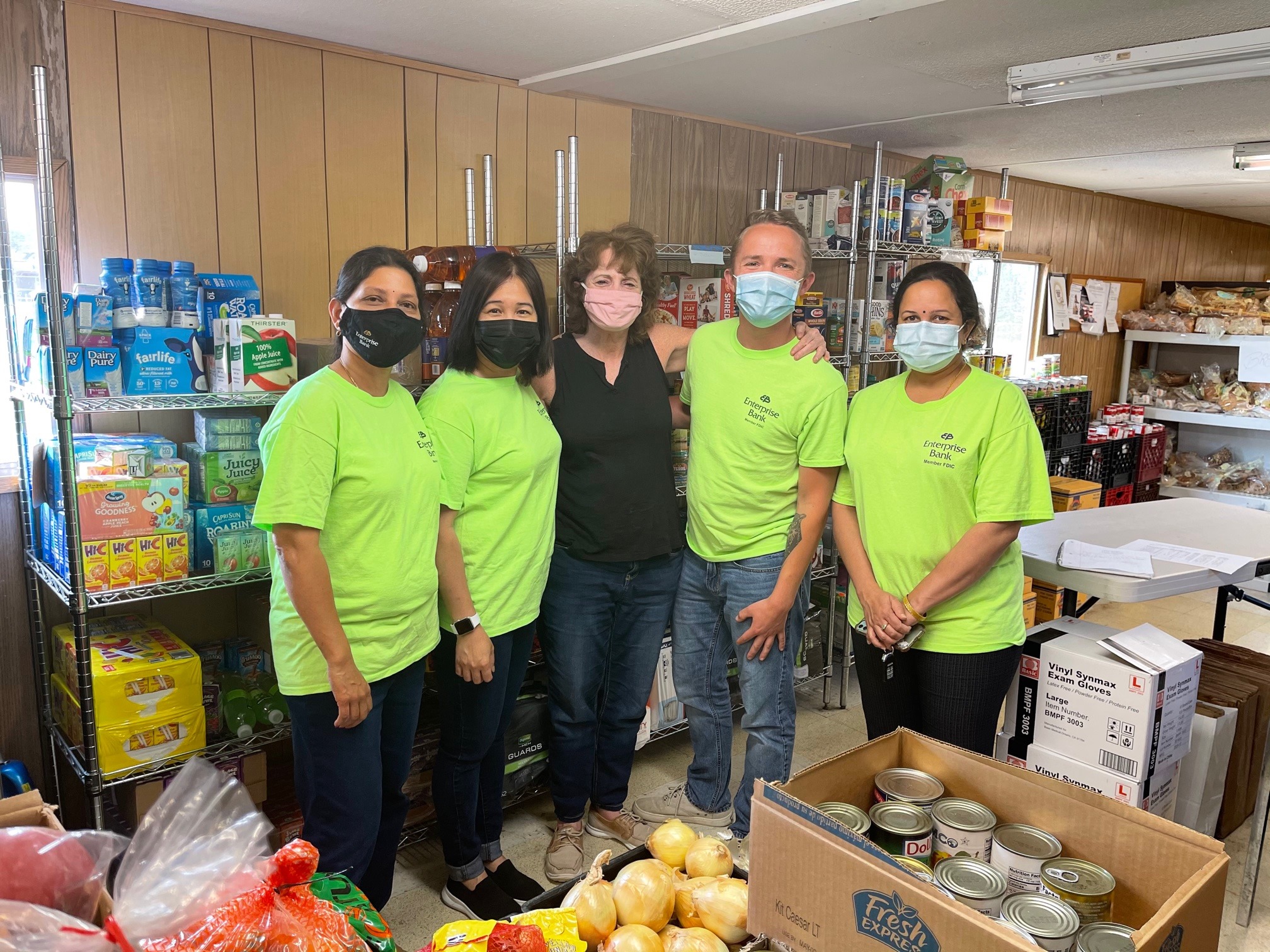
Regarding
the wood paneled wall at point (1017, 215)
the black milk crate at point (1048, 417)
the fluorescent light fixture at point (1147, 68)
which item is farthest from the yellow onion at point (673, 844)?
the black milk crate at point (1048, 417)

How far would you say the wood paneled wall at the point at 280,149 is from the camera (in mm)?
2234

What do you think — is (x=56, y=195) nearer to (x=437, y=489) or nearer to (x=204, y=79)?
(x=204, y=79)

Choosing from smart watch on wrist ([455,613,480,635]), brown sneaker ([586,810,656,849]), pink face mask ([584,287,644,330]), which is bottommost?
brown sneaker ([586,810,656,849])

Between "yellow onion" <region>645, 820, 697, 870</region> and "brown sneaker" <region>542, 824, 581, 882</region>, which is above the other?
"yellow onion" <region>645, 820, 697, 870</region>

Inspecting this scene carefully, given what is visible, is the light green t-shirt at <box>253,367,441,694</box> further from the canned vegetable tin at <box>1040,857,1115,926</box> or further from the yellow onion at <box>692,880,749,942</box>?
the canned vegetable tin at <box>1040,857,1115,926</box>

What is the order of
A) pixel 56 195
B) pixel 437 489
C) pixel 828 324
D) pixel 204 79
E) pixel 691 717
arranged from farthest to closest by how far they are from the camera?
pixel 828 324, pixel 691 717, pixel 204 79, pixel 56 195, pixel 437 489

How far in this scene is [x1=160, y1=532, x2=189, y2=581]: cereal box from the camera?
2.08 meters

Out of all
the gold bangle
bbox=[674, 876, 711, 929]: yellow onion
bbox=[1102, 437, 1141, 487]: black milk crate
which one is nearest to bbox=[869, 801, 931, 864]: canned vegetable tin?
bbox=[674, 876, 711, 929]: yellow onion

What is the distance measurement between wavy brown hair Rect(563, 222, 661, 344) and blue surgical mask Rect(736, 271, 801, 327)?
24cm

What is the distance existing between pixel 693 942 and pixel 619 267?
154cm

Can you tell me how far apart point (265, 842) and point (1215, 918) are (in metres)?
1.06

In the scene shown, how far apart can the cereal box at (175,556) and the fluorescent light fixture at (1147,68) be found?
8.52 ft

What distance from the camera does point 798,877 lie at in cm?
104

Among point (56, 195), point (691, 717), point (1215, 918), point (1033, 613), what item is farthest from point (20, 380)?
point (1033, 613)
